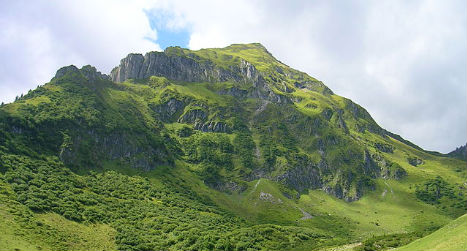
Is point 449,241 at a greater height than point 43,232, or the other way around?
point 449,241

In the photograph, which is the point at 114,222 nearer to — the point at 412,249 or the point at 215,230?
the point at 215,230

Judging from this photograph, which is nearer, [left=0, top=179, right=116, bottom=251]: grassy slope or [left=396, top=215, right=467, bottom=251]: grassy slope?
[left=396, top=215, right=467, bottom=251]: grassy slope

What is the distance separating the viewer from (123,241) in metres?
154

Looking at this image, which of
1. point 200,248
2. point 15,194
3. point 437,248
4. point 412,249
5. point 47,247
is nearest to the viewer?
point 437,248

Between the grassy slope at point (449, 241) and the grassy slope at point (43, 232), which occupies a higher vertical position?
the grassy slope at point (449, 241)

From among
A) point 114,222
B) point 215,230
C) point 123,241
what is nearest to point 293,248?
point 215,230

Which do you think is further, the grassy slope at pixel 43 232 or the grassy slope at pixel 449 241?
the grassy slope at pixel 43 232

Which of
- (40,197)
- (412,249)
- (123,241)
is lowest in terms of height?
(123,241)

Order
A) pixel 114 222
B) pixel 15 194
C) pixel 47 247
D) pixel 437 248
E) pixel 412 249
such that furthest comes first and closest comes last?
pixel 114 222
pixel 15 194
pixel 47 247
pixel 412 249
pixel 437 248

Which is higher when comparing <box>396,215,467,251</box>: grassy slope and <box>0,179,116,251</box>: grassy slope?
<box>396,215,467,251</box>: grassy slope

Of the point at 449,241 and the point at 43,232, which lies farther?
the point at 43,232

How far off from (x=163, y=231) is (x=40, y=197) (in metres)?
61.5

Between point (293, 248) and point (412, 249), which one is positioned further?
point (293, 248)

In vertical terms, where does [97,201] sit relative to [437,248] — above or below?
below
